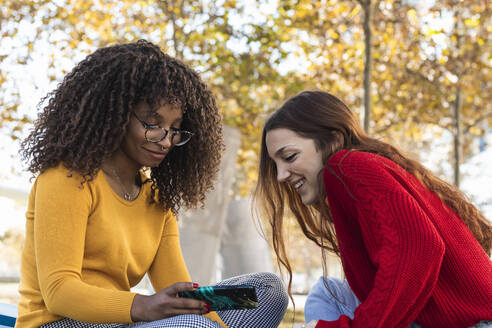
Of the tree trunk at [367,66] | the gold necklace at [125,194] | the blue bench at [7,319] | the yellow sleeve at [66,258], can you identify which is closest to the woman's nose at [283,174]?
the gold necklace at [125,194]

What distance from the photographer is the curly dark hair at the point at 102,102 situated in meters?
2.16

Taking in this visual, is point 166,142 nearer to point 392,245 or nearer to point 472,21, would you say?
point 392,245

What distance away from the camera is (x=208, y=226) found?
7039 mm

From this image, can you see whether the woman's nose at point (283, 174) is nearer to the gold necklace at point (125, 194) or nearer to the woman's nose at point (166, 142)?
the woman's nose at point (166, 142)

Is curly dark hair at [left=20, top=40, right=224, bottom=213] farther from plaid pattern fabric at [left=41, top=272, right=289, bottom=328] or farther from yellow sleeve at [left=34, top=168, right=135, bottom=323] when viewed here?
plaid pattern fabric at [left=41, top=272, right=289, bottom=328]

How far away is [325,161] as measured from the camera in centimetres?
250

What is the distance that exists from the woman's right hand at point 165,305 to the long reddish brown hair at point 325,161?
798 millimetres

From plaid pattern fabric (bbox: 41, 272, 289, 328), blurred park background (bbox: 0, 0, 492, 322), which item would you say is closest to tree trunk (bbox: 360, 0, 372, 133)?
blurred park background (bbox: 0, 0, 492, 322)

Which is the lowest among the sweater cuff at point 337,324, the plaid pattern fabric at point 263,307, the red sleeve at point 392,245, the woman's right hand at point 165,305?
the plaid pattern fabric at point 263,307

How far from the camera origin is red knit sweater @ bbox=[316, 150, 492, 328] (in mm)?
1970

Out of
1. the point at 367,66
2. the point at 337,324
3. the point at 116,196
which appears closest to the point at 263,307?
the point at 337,324

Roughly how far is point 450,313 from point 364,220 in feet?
1.56

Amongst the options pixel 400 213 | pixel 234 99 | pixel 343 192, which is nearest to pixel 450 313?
pixel 400 213

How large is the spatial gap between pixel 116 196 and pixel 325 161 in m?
0.96
